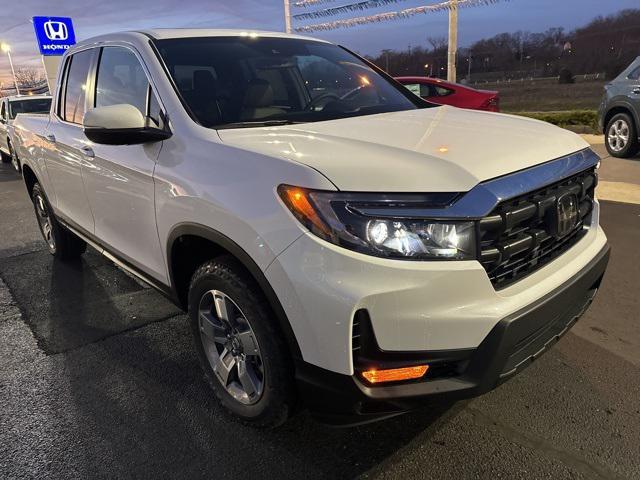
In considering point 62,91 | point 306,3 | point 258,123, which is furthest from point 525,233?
point 306,3

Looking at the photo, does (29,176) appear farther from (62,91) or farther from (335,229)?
(335,229)

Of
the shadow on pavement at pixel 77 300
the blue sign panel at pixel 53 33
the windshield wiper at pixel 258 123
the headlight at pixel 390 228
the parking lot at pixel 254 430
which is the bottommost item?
the shadow on pavement at pixel 77 300

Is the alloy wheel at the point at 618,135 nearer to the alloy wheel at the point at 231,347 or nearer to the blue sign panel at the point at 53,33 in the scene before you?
the alloy wheel at the point at 231,347

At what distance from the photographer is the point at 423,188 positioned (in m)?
1.85

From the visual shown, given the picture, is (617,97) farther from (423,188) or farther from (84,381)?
(84,381)

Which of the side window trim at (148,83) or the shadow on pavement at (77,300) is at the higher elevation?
the side window trim at (148,83)

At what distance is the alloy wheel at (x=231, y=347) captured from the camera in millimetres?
2342

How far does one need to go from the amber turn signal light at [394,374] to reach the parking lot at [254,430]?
60 cm

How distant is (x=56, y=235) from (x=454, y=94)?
306 inches

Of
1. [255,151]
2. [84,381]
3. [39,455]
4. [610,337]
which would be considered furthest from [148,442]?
[610,337]

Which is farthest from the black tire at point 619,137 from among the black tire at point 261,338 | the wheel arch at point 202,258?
the black tire at point 261,338

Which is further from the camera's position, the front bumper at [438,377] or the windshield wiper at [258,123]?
the windshield wiper at [258,123]

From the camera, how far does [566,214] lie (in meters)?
2.27

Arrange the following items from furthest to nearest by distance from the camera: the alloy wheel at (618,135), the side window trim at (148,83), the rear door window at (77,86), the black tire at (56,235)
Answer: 1. the alloy wheel at (618,135)
2. the black tire at (56,235)
3. the rear door window at (77,86)
4. the side window trim at (148,83)
